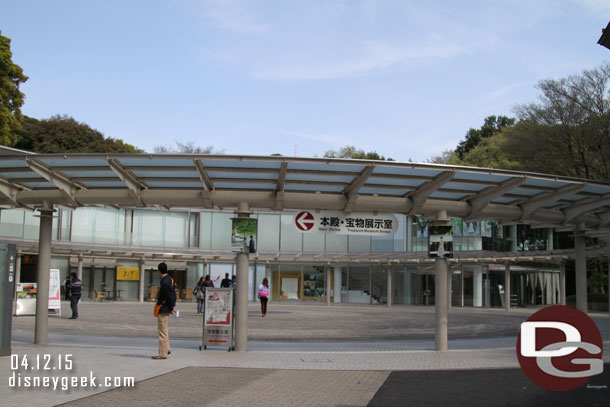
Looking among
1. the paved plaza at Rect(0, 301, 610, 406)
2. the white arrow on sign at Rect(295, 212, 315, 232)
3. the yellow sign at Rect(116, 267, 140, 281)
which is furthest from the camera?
the yellow sign at Rect(116, 267, 140, 281)

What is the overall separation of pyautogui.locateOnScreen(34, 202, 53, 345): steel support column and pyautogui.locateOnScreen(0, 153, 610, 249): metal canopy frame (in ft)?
1.47

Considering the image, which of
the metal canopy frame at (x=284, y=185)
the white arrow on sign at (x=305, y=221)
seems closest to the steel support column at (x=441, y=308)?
the metal canopy frame at (x=284, y=185)

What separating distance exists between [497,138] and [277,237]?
2406 centimetres

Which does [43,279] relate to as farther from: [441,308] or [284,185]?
[441,308]

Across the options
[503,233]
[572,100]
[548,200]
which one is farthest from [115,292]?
[548,200]

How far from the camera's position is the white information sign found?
14242 mm

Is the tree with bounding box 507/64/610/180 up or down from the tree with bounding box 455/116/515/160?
down

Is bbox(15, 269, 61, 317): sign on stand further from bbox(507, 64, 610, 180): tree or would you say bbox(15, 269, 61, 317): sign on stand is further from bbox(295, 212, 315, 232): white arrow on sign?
bbox(507, 64, 610, 180): tree

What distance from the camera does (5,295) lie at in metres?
11.8

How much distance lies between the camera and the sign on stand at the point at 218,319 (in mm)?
13750

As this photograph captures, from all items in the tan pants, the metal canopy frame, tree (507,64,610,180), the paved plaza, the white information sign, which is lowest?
the paved plaza

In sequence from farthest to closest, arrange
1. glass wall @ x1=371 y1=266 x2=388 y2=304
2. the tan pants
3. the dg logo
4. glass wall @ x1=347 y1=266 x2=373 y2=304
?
glass wall @ x1=347 y1=266 x2=373 y2=304, glass wall @ x1=371 y1=266 x2=388 y2=304, the tan pants, the dg logo

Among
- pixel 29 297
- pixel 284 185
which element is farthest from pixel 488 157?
pixel 284 185

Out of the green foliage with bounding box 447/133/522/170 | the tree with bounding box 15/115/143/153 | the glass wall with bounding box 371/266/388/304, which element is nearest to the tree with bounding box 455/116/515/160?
the green foliage with bounding box 447/133/522/170
